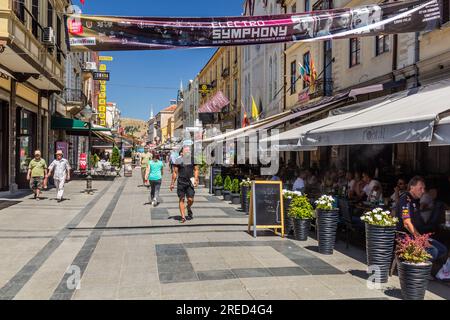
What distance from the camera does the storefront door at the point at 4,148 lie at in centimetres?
1522

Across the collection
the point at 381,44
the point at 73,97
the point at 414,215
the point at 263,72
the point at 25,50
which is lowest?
the point at 414,215

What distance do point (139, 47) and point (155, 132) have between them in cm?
12669

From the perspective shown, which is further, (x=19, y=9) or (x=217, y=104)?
(x=217, y=104)

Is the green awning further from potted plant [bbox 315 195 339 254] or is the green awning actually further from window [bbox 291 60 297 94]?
potted plant [bbox 315 195 339 254]

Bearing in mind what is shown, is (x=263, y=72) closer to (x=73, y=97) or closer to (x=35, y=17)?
(x=73, y=97)

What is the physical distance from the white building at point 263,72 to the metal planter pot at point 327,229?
1733 cm

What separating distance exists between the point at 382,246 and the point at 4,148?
1388cm

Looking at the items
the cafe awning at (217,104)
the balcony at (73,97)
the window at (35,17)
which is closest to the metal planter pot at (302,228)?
the window at (35,17)

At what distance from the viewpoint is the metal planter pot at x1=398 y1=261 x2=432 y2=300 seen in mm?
4762

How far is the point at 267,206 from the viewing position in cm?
865

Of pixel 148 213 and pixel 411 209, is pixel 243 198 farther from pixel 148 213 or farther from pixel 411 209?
pixel 411 209

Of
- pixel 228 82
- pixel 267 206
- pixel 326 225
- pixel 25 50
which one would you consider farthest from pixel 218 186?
→ pixel 228 82

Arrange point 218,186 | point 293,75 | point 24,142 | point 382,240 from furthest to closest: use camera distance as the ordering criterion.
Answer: point 293,75, point 24,142, point 218,186, point 382,240
